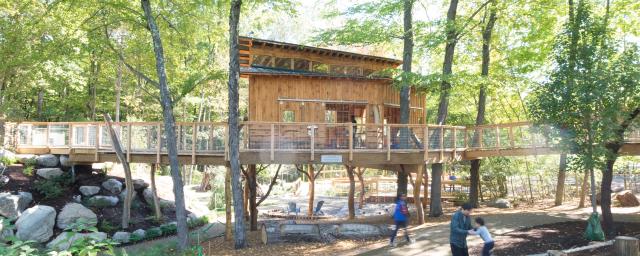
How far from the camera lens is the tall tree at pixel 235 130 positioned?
13.5m

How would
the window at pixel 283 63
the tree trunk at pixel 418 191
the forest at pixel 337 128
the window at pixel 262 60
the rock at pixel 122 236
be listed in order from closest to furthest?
the forest at pixel 337 128 → the tree trunk at pixel 418 191 → the rock at pixel 122 236 → the window at pixel 262 60 → the window at pixel 283 63

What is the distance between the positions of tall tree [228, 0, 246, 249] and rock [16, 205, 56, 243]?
7593 mm

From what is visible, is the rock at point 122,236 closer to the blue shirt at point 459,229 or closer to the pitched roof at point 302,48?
the pitched roof at point 302,48

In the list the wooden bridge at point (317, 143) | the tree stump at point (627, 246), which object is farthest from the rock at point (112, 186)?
the tree stump at point (627, 246)

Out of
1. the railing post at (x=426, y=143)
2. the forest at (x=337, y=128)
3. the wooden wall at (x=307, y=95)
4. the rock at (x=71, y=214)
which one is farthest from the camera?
the wooden wall at (x=307, y=95)

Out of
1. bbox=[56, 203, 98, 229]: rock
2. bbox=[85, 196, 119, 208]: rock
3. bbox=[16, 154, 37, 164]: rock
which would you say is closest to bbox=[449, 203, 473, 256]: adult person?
bbox=[56, 203, 98, 229]: rock

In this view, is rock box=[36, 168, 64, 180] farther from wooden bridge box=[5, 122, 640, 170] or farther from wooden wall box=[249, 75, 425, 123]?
Answer: wooden wall box=[249, 75, 425, 123]

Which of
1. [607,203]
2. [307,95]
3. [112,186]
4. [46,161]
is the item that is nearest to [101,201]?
[112,186]

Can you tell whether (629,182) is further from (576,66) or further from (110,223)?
(110,223)

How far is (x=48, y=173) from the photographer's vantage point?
63.4 ft

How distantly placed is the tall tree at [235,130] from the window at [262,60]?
449 cm

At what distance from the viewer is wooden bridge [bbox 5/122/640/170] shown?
14.3 metres

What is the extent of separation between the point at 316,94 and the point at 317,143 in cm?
300

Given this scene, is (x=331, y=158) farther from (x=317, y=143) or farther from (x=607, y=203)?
(x=607, y=203)
